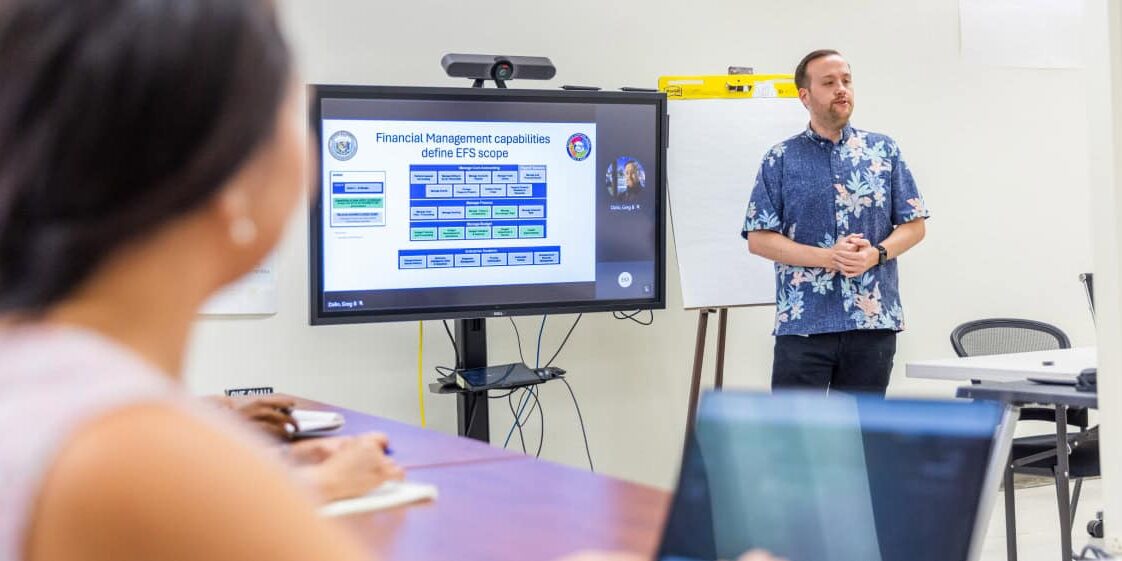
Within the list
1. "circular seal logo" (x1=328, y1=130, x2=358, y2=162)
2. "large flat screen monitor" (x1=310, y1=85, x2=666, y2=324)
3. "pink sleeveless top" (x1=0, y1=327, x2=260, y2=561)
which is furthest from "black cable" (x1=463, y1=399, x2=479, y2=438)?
"pink sleeveless top" (x1=0, y1=327, x2=260, y2=561)

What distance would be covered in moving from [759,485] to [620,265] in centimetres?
323

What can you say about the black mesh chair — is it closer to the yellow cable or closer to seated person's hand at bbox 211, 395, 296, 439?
seated person's hand at bbox 211, 395, 296, 439

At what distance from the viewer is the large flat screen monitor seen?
368 cm

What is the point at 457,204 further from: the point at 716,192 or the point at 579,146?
the point at 716,192

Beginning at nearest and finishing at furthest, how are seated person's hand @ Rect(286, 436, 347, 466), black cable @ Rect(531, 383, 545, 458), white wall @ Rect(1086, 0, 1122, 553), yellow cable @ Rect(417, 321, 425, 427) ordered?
1. seated person's hand @ Rect(286, 436, 347, 466)
2. white wall @ Rect(1086, 0, 1122, 553)
3. yellow cable @ Rect(417, 321, 425, 427)
4. black cable @ Rect(531, 383, 545, 458)

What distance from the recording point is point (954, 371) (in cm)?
329

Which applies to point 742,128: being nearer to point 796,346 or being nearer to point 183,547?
point 796,346

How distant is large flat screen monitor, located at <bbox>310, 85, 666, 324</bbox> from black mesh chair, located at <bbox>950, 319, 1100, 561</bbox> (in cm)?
127

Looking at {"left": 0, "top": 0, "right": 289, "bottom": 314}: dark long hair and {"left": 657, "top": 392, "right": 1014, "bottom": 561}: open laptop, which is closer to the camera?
{"left": 0, "top": 0, "right": 289, "bottom": 314}: dark long hair

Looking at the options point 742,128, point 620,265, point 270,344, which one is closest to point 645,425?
point 620,265

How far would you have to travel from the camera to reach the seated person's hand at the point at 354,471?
57.3 inches

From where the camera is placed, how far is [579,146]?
4.00 metres

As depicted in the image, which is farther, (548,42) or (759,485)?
(548,42)

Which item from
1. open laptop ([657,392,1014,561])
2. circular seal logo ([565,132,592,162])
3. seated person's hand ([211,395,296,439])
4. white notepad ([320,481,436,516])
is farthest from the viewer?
circular seal logo ([565,132,592,162])
